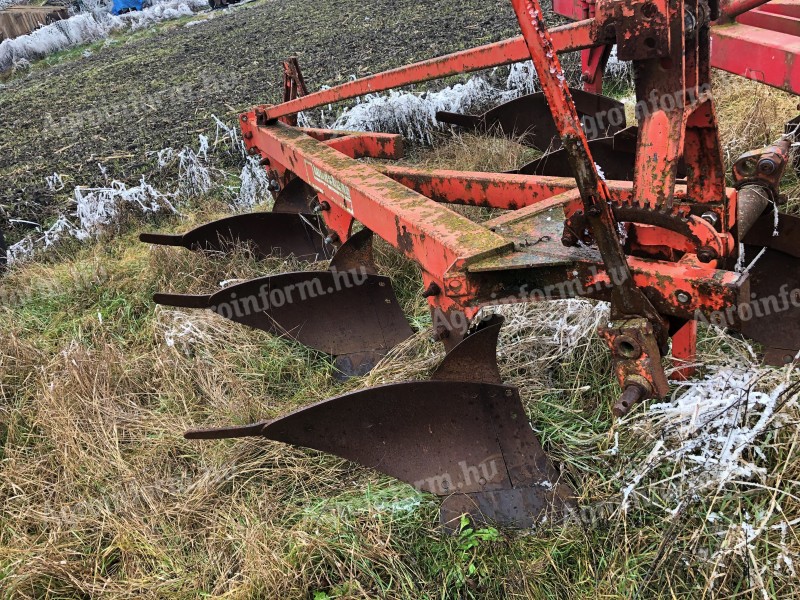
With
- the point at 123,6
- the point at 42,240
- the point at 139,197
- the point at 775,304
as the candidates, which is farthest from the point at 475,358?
the point at 123,6

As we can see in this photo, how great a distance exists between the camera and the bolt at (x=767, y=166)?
2.18 meters

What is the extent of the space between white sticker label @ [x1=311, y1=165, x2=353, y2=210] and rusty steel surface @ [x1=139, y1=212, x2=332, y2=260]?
87 centimetres

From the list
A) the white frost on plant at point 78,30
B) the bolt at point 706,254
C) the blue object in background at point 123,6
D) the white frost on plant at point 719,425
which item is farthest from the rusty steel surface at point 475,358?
the blue object in background at point 123,6

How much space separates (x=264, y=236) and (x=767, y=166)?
2.75m

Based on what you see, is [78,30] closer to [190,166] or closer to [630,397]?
[190,166]

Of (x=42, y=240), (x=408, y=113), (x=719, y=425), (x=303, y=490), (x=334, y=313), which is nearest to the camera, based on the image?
(x=719, y=425)

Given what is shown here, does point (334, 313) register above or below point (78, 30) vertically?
below

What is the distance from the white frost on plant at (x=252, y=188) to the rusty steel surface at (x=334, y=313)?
193 cm

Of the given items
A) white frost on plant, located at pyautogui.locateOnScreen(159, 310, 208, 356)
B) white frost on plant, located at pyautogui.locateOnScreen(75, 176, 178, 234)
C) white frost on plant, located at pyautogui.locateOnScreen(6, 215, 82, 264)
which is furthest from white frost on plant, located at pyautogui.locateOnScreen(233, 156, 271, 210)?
white frost on plant, located at pyautogui.locateOnScreen(159, 310, 208, 356)

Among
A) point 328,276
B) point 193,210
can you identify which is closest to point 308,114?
point 193,210

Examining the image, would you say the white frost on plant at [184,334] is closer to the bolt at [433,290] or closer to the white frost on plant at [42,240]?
the bolt at [433,290]

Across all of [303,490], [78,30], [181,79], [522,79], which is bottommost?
[303,490]

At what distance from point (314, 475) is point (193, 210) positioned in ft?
10.5

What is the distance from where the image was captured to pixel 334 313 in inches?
125
